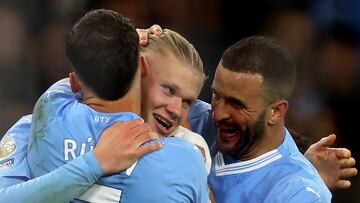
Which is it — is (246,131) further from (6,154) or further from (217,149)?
(6,154)

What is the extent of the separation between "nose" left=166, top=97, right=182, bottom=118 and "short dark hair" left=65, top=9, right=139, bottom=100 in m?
0.26

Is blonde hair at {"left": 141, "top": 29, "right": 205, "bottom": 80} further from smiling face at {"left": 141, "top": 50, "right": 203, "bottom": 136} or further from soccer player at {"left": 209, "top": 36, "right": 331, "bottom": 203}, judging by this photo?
soccer player at {"left": 209, "top": 36, "right": 331, "bottom": 203}

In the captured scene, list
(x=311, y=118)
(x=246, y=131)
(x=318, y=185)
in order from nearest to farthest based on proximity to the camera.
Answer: (x=318, y=185) < (x=246, y=131) < (x=311, y=118)

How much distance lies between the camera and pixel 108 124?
6.19 ft

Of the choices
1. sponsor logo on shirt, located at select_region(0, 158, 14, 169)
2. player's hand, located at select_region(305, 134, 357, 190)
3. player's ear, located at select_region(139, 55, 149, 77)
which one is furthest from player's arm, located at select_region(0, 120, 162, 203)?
player's hand, located at select_region(305, 134, 357, 190)

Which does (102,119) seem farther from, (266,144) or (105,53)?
(266,144)

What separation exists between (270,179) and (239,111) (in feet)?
0.68

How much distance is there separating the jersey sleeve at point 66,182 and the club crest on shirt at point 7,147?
0.19 m

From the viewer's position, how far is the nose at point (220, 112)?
232 cm

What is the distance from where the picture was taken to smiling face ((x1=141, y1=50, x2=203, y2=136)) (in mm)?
2125

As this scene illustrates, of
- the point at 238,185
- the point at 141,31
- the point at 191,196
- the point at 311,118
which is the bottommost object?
the point at 311,118

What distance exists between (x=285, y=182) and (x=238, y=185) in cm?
15

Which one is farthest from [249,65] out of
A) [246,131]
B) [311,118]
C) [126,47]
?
[311,118]

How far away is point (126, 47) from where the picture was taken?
1.86m
